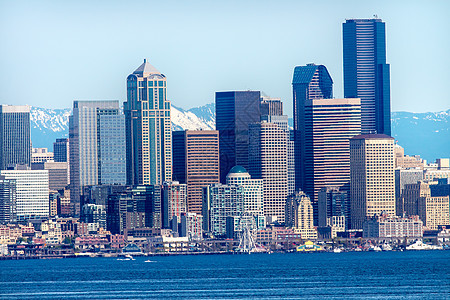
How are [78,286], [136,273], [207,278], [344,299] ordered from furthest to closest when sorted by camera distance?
[136,273] → [207,278] → [78,286] → [344,299]

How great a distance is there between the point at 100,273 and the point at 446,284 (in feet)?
179

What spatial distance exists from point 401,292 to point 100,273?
2304 inches

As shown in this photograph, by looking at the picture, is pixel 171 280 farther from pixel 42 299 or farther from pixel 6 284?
pixel 42 299

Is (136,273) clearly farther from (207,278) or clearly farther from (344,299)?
(344,299)

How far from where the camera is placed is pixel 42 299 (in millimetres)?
146750

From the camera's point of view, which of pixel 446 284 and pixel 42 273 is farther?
pixel 42 273

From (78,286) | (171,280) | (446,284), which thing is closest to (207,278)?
(171,280)

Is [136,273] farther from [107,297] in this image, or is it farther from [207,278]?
[107,297]

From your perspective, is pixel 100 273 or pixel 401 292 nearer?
pixel 401 292

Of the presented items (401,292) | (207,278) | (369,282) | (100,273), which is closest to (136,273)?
(100,273)

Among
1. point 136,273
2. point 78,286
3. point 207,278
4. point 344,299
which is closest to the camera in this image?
point 344,299

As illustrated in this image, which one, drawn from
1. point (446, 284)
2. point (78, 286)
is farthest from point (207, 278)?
point (446, 284)

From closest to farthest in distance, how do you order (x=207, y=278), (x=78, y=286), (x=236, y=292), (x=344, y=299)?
(x=344, y=299) < (x=236, y=292) < (x=78, y=286) < (x=207, y=278)

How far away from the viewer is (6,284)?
564 ft
